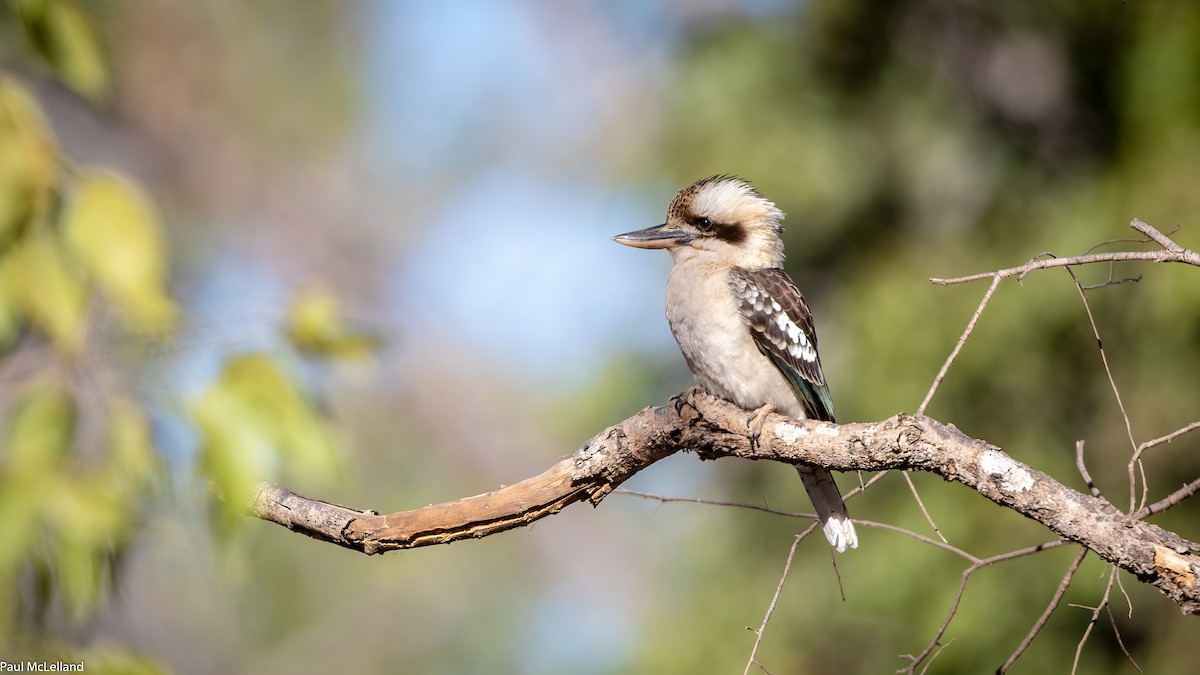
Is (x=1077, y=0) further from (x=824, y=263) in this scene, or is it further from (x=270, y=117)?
(x=270, y=117)

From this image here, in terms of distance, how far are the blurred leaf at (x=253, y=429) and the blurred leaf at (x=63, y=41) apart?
0.75 metres

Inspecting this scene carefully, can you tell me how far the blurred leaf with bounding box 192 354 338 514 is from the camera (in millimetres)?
2199

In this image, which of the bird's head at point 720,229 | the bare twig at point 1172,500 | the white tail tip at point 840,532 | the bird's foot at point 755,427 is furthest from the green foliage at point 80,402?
the bird's head at point 720,229

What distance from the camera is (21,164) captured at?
7.16ft

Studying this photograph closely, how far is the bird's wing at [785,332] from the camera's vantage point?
11.8 feet

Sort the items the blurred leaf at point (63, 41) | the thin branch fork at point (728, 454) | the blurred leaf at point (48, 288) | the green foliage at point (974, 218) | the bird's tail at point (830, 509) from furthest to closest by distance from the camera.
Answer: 1. the green foliage at point (974, 218)
2. the bird's tail at point (830, 509)
3. the blurred leaf at point (63, 41)
4. the blurred leaf at point (48, 288)
5. the thin branch fork at point (728, 454)

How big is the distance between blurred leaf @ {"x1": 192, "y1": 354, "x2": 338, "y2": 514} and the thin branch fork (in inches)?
10.7

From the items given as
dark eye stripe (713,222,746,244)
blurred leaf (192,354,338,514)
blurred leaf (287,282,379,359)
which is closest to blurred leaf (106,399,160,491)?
blurred leaf (192,354,338,514)

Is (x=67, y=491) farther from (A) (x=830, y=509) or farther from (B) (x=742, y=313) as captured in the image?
(A) (x=830, y=509)

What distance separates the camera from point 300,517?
8.50 feet

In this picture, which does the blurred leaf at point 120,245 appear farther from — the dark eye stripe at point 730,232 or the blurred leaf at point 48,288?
the dark eye stripe at point 730,232

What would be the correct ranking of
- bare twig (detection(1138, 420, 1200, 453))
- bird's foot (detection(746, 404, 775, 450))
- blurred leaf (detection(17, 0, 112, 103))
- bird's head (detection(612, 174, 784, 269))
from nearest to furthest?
bare twig (detection(1138, 420, 1200, 453))
blurred leaf (detection(17, 0, 112, 103))
bird's foot (detection(746, 404, 775, 450))
bird's head (detection(612, 174, 784, 269))

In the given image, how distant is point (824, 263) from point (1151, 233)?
380 cm

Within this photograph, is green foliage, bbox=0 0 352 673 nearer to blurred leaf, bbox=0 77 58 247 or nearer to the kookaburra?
blurred leaf, bbox=0 77 58 247
